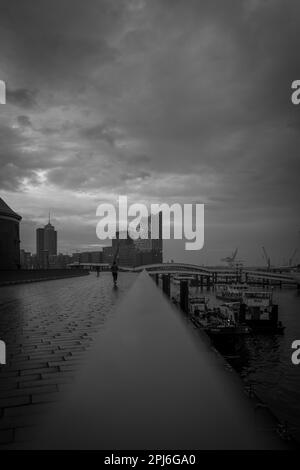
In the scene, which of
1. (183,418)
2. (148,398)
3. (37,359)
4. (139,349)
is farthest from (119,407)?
(37,359)

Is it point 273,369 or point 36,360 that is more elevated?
point 36,360

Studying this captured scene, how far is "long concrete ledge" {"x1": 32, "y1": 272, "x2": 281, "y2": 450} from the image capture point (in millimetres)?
991

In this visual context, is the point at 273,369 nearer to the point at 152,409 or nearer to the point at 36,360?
the point at 36,360

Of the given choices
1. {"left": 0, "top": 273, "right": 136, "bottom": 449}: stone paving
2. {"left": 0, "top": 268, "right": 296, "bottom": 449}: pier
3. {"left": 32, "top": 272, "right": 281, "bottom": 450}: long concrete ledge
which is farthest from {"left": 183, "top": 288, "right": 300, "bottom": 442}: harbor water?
{"left": 32, "top": 272, "right": 281, "bottom": 450}: long concrete ledge

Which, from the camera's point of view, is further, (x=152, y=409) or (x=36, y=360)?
(x=36, y=360)

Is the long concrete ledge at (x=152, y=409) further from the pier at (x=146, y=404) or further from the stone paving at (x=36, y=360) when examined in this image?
the stone paving at (x=36, y=360)

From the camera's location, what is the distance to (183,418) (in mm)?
1101

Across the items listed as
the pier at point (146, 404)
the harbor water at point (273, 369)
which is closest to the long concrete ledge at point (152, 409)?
the pier at point (146, 404)

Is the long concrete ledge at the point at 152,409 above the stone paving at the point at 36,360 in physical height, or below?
above

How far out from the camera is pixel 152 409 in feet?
3.85

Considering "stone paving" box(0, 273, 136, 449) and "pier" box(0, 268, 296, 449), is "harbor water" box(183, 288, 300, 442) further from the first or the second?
"pier" box(0, 268, 296, 449)

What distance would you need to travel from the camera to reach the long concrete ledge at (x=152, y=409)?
99 centimetres

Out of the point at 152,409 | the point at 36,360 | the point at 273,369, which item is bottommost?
the point at 273,369

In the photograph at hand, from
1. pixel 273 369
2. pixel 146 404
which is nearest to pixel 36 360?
pixel 146 404
